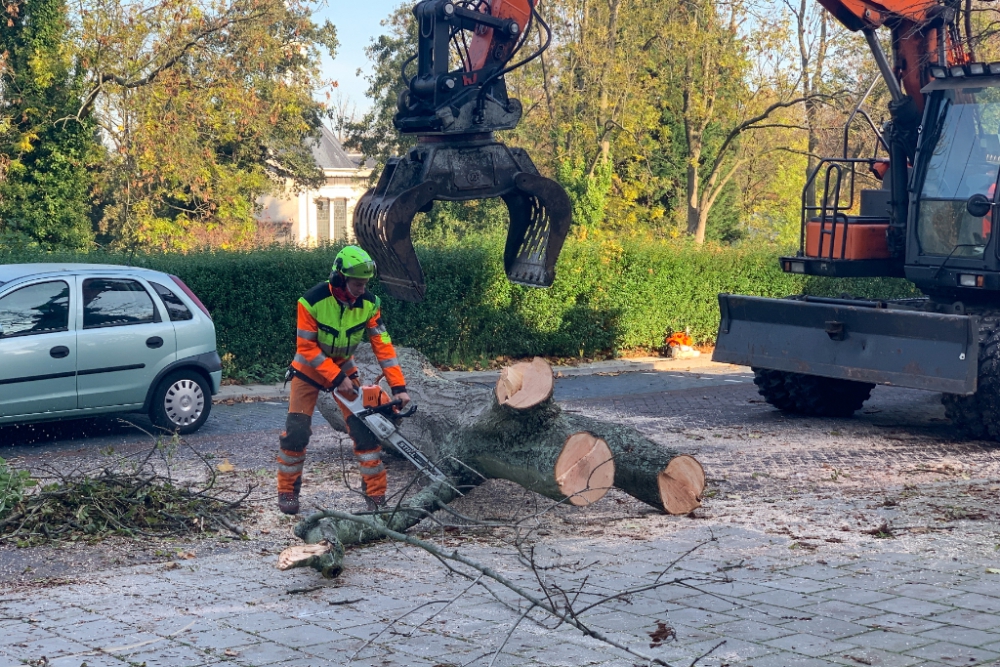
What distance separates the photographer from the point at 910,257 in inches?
478

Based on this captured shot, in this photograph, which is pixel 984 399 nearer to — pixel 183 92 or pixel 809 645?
pixel 809 645

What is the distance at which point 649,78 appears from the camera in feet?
89.8

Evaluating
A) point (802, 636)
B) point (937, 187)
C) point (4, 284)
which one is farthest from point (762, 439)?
point (4, 284)

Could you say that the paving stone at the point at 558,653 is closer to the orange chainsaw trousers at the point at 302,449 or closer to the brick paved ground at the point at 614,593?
the brick paved ground at the point at 614,593

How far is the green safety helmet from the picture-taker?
8227mm

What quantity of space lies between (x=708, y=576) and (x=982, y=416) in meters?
5.64

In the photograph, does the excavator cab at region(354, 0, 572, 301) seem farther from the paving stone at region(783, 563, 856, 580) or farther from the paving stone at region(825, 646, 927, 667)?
the paving stone at region(825, 646, 927, 667)

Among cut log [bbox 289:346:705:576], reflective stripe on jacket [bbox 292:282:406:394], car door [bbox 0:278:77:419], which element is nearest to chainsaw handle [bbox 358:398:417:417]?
reflective stripe on jacket [bbox 292:282:406:394]

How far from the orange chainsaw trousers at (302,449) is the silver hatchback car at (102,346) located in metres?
3.53

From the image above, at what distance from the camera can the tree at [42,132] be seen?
23.6 m

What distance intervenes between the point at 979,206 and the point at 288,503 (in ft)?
22.9

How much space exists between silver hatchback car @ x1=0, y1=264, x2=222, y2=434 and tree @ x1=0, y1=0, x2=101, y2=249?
1219 cm

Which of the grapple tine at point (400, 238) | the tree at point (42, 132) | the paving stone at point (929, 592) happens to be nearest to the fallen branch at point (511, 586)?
the paving stone at point (929, 592)

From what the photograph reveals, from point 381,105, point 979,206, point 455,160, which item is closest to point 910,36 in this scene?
point 979,206
